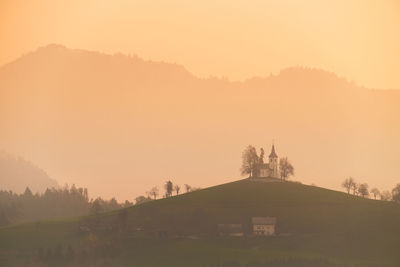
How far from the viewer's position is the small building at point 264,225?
15875cm

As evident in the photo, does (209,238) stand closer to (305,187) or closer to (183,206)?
(183,206)

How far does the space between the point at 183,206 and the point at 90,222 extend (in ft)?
71.9

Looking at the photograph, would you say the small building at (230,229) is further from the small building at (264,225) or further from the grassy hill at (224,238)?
the small building at (264,225)

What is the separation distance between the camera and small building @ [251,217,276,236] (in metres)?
159

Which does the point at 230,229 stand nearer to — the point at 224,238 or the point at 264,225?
the point at 224,238

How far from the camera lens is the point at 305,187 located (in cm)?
19512

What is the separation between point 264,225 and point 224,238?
450 inches

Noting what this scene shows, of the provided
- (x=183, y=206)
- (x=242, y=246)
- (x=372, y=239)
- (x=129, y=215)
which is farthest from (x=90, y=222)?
(x=372, y=239)

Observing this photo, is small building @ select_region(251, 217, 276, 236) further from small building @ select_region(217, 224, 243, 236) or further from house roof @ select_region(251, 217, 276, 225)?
small building @ select_region(217, 224, 243, 236)

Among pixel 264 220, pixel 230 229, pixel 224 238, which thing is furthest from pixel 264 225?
pixel 224 238

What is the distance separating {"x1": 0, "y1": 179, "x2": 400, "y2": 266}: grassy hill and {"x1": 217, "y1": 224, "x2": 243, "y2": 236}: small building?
5.28 ft

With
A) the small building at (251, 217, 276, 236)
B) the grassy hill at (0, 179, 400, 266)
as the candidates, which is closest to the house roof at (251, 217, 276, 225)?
the small building at (251, 217, 276, 236)

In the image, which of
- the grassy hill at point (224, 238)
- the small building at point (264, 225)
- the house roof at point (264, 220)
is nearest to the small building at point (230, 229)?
the grassy hill at point (224, 238)

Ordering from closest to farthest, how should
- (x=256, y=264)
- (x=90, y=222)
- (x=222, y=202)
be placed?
(x=256, y=264) < (x=90, y=222) < (x=222, y=202)
